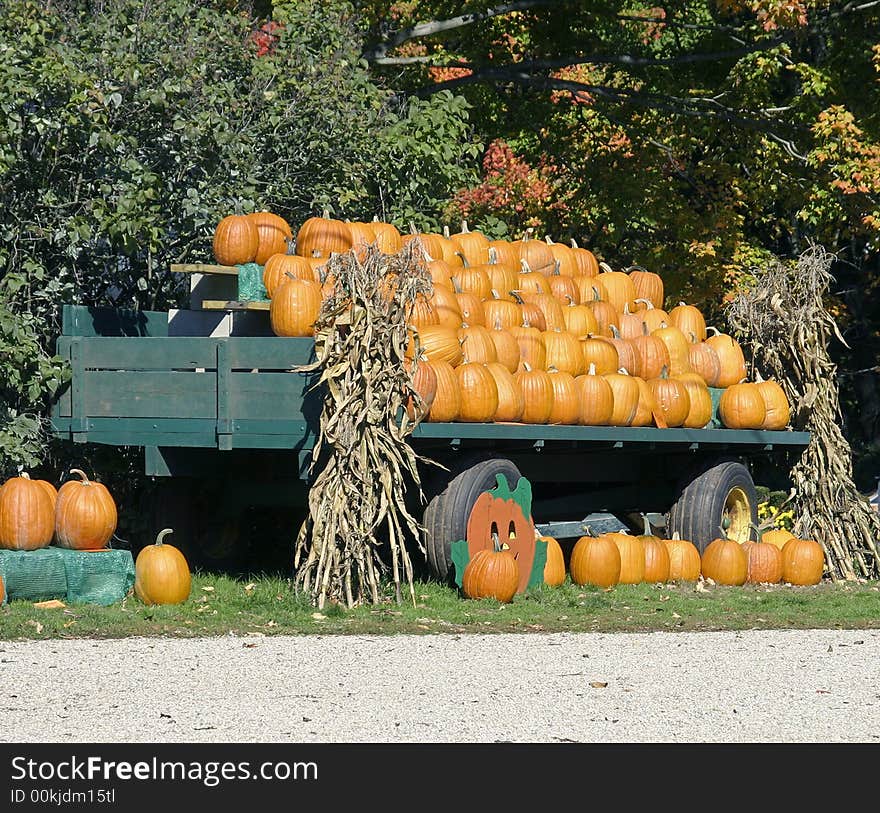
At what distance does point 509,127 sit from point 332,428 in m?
11.0

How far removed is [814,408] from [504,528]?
12.9 ft

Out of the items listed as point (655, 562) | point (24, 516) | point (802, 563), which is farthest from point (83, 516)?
point (802, 563)

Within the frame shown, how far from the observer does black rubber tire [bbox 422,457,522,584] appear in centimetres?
1067

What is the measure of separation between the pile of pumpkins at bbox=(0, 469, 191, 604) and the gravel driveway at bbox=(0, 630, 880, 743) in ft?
4.16

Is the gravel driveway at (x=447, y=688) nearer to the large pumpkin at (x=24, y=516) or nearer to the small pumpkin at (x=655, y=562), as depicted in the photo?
the large pumpkin at (x=24, y=516)

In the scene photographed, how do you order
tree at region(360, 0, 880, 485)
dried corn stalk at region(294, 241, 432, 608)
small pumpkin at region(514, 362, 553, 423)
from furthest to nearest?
tree at region(360, 0, 880, 485)
small pumpkin at region(514, 362, 553, 423)
dried corn stalk at region(294, 241, 432, 608)

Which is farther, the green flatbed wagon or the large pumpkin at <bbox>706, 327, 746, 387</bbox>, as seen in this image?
the large pumpkin at <bbox>706, 327, 746, 387</bbox>

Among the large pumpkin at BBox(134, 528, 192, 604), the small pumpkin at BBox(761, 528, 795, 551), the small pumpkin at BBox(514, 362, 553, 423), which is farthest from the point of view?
the small pumpkin at BBox(761, 528, 795, 551)

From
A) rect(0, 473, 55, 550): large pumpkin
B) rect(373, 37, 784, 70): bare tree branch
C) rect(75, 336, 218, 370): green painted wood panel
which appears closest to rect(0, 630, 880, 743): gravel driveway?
rect(0, 473, 55, 550): large pumpkin

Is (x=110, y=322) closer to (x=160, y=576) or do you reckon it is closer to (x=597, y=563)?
(x=160, y=576)

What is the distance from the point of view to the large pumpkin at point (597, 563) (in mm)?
11500

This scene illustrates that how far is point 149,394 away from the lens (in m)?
10.7

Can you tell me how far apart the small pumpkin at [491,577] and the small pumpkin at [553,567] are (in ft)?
3.27

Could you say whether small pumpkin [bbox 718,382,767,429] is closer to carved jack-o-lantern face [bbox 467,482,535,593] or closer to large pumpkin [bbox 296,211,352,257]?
carved jack-o-lantern face [bbox 467,482,535,593]
